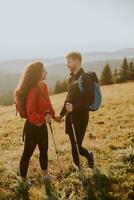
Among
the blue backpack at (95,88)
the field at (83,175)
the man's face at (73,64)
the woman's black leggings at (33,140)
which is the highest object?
the man's face at (73,64)

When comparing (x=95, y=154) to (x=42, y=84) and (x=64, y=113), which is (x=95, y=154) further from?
(x=42, y=84)

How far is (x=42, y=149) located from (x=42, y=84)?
57.2 inches

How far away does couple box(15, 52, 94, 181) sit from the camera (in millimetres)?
7672

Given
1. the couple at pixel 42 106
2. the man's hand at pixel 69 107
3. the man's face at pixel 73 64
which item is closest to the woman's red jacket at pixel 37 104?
the couple at pixel 42 106

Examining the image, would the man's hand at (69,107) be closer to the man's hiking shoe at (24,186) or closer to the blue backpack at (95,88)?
the blue backpack at (95,88)

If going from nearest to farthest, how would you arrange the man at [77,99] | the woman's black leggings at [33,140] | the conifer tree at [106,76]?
the woman's black leggings at [33,140] < the man at [77,99] < the conifer tree at [106,76]

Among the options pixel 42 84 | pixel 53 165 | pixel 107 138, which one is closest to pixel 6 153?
pixel 53 165

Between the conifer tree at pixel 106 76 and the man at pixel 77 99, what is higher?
the man at pixel 77 99

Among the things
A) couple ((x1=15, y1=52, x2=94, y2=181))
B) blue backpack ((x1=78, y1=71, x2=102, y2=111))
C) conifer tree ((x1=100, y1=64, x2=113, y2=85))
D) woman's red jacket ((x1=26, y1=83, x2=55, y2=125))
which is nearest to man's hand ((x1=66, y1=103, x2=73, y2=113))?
couple ((x1=15, y1=52, x2=94, y2=181))

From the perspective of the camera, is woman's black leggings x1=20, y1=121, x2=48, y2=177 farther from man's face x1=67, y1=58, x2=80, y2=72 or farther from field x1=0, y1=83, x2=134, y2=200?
man's face x1=67, y1=58, x2=80, y2=72

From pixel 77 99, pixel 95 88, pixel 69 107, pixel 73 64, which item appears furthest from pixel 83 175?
pixel 73 64

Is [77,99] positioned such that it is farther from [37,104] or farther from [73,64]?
[37,104]

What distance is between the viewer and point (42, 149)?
321 inches

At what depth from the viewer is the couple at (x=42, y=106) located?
25.2 ft
